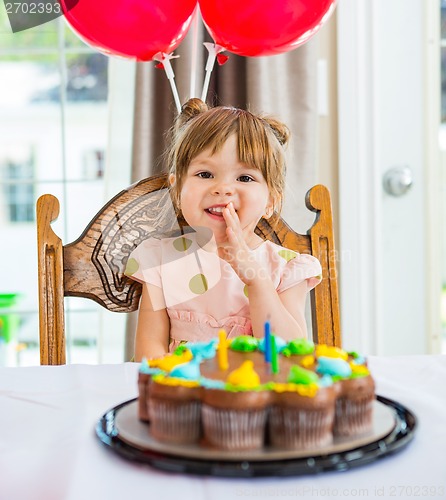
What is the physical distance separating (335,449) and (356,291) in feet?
4.94

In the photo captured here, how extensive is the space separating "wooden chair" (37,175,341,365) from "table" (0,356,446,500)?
1.44 ft

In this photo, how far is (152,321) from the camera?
1.26 m

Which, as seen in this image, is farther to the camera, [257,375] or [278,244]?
[278,244]

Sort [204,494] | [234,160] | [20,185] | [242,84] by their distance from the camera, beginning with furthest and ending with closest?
[20,185] < [242,84] < [234,160] < [204,494]

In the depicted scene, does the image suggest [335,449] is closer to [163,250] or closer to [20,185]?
[163,250]

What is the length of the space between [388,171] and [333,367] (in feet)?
4.99

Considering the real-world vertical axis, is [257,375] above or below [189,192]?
below

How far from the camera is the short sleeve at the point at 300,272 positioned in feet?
4.09

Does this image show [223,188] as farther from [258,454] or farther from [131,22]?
[258,454]

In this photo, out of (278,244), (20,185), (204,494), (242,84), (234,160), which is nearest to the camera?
(204,494)

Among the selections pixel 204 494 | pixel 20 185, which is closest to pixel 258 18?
pixel 204 494

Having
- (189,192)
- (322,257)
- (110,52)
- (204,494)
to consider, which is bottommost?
(204,494)

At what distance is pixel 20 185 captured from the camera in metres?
2.36

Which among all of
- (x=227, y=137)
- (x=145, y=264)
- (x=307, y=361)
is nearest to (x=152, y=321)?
(x=145, y=264)
